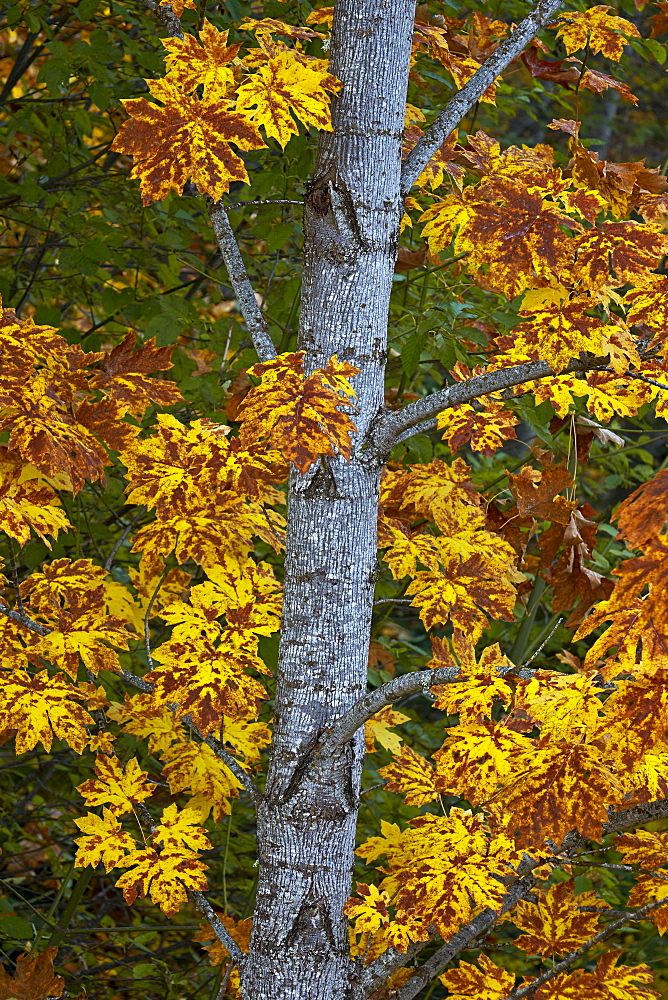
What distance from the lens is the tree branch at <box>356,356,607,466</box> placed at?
1.49 meters

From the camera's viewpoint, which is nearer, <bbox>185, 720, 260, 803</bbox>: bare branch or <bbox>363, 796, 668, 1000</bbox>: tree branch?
<bbox>363, 796, 668, 1000</bbox>: tree branch

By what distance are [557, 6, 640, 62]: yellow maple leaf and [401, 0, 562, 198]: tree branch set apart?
368mm

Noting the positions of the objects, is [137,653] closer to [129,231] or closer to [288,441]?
[129,231]

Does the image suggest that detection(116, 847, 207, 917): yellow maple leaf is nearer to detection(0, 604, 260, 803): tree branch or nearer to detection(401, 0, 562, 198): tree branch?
detection(0, 604, 260, 803): tree branch

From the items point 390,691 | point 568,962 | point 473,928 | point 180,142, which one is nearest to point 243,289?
point 180,142

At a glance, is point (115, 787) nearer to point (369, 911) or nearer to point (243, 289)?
point (369, 911)

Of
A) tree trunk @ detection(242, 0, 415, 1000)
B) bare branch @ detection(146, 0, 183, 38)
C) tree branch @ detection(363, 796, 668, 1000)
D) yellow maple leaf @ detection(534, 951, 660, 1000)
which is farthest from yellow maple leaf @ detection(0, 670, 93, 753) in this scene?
bare branch @ detection(146, 0, 183, 38)

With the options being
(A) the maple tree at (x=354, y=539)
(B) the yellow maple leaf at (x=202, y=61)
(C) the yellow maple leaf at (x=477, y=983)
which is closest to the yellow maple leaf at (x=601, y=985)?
(A) the maple tree at (x=354, y=539)

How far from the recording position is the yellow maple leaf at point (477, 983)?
1.90 metres

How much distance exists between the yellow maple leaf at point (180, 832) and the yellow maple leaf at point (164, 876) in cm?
2

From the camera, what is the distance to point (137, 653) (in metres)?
2.99

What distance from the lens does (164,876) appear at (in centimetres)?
176

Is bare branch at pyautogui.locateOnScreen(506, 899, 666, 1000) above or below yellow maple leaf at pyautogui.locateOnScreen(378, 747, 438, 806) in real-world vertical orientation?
below

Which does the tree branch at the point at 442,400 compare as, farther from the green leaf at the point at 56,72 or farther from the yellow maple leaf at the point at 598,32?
the green leaf at the point at 56,72
